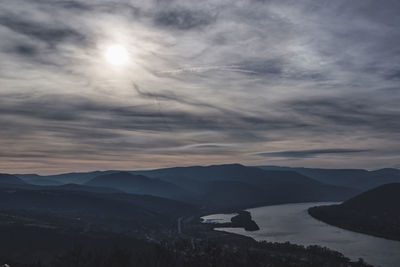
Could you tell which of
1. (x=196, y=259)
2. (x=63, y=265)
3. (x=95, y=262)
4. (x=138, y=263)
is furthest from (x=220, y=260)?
(x=63, y=265)

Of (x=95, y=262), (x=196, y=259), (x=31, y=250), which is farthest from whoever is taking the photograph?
(x=31, y=250)

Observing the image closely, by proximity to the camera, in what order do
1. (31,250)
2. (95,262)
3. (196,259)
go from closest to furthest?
(95,262)
(196,259)
(31,250)

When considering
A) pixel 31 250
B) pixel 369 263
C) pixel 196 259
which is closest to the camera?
pixel 196 259

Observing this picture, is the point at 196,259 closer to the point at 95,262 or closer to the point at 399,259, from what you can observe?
the point at 95,262

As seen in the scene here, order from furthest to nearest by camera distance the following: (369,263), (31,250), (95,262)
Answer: (31,250) < (369,263) < (95,262)

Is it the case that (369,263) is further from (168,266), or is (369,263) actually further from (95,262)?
(95,262)

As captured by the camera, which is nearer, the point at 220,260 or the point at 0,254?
the point at 220,260

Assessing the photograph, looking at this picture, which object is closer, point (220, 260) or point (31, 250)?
point (220, 260)

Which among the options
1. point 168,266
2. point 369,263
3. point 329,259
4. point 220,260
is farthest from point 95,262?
point 369,263
